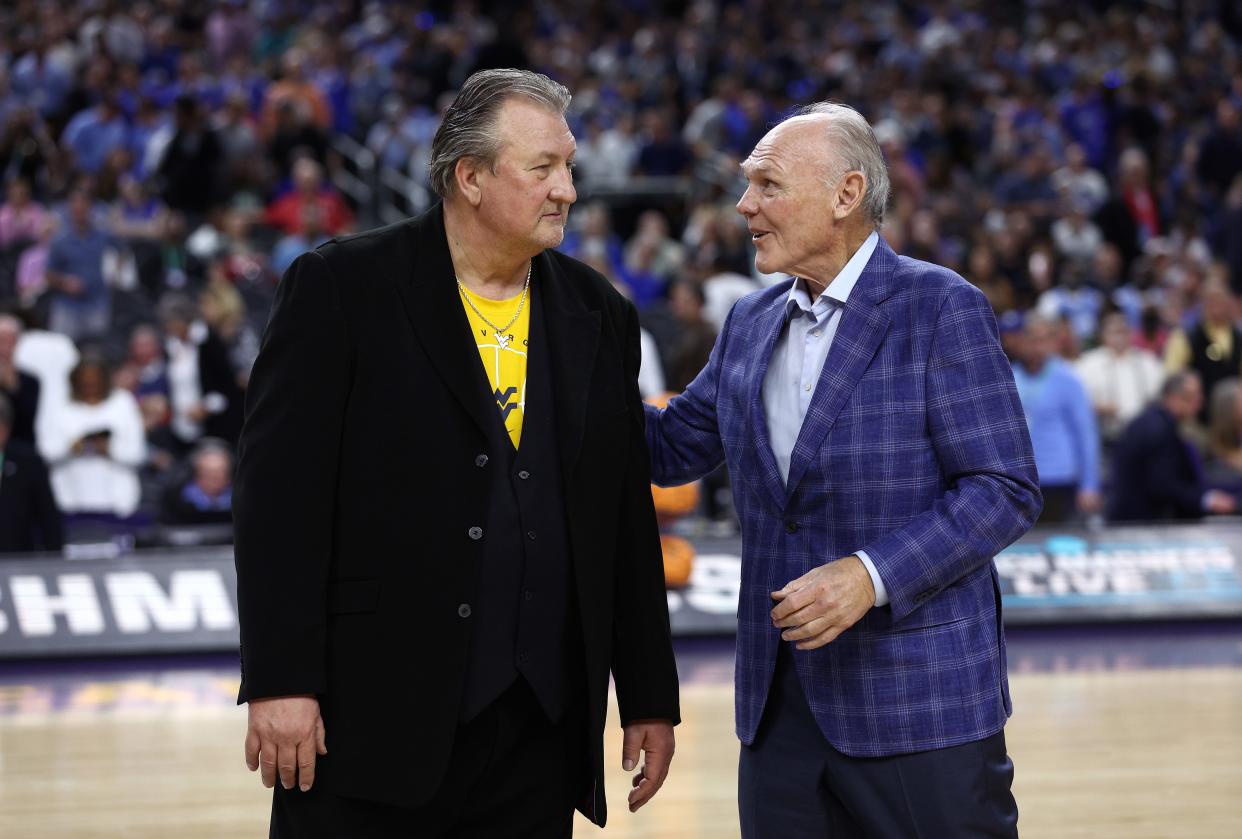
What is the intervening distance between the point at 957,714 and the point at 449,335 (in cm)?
105

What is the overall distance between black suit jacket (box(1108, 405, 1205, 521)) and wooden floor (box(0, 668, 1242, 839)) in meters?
1.89

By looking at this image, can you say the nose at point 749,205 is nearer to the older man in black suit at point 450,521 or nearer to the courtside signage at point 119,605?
the older man in black suit at point 450,521

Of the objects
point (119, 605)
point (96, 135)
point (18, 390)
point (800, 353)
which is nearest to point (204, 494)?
point (119, 605)

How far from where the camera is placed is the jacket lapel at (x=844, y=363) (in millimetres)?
2754

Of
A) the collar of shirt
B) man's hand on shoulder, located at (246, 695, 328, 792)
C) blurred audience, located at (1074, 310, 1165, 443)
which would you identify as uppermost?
the collar of shirt

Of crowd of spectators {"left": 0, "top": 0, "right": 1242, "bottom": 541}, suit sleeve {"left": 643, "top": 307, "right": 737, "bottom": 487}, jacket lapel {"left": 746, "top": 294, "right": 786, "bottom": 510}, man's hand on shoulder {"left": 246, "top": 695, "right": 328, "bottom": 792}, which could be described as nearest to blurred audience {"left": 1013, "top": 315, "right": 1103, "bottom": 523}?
crowd of spectators {"left": 0, "top": 0, "right": 1242, "bottom": 541}

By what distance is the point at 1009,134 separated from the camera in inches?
539

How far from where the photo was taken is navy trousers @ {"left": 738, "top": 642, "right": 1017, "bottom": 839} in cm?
270

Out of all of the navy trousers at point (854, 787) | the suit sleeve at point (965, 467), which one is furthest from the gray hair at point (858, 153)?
the navy trousers at point (854, 787)

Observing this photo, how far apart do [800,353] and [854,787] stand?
2.47ft

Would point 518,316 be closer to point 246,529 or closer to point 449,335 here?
point 449,335

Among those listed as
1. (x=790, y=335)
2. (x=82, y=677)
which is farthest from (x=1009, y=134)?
(x=790, y=335)

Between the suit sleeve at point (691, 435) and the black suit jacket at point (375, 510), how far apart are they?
17.3 inches

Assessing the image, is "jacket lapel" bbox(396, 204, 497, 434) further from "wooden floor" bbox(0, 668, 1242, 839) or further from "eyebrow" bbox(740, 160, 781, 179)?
"wooden floor" bbox(0, 668, 1242, 839)
